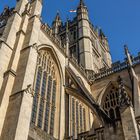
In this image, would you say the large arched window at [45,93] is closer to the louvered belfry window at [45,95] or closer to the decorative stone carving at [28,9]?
the louvered belfry window at [45,95]

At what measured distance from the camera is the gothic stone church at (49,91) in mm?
8570

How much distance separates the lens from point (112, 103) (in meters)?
16.6

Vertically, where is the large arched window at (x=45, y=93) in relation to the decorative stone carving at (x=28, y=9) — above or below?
below

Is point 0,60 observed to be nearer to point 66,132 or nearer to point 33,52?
point 33,52

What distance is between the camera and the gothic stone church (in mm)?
8570

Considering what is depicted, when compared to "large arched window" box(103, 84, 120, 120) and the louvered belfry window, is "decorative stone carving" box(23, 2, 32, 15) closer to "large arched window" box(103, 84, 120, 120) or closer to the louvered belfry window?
the louvered belfry window

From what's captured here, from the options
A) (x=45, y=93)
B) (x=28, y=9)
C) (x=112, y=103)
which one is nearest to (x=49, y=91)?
(x=45, y=93)

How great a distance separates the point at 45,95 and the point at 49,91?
0.66 metres

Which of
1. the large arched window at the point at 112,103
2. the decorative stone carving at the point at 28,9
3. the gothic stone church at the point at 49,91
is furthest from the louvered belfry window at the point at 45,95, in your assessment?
the large arched window at the point at 112,103

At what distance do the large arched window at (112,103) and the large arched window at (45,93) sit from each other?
4.85m

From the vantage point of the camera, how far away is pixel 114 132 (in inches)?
352

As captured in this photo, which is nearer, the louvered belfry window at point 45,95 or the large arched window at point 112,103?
the louvered belfry window at point 45,95

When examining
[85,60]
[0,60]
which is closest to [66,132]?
[0,60]

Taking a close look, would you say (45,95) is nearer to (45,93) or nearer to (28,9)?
(45,93)
